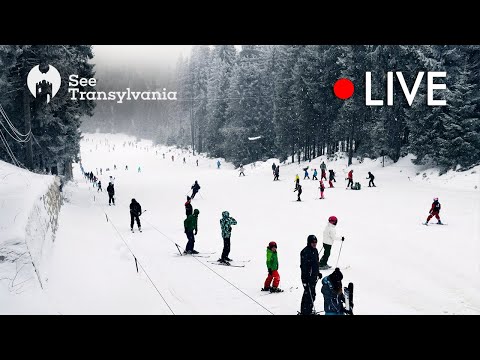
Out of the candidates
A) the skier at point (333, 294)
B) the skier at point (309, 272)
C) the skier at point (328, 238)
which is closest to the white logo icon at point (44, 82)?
the skier at point (328, 238)

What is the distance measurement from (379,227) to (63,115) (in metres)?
20.0

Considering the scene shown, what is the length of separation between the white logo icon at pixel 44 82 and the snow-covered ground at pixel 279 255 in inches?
267

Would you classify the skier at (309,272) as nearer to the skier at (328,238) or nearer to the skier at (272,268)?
the skier at (272,268)

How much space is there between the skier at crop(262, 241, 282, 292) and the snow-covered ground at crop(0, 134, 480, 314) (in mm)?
305

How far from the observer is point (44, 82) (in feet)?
71.4

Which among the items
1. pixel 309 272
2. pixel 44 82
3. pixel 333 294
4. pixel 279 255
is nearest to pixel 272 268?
pixel 309 272

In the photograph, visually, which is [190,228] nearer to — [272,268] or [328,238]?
[272,268]

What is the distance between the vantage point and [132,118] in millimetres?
173250

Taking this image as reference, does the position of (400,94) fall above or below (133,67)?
below

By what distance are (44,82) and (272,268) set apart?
746 inches

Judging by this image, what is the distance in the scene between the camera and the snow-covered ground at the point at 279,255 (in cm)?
858

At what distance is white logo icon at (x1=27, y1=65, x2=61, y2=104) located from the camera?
821 inches
